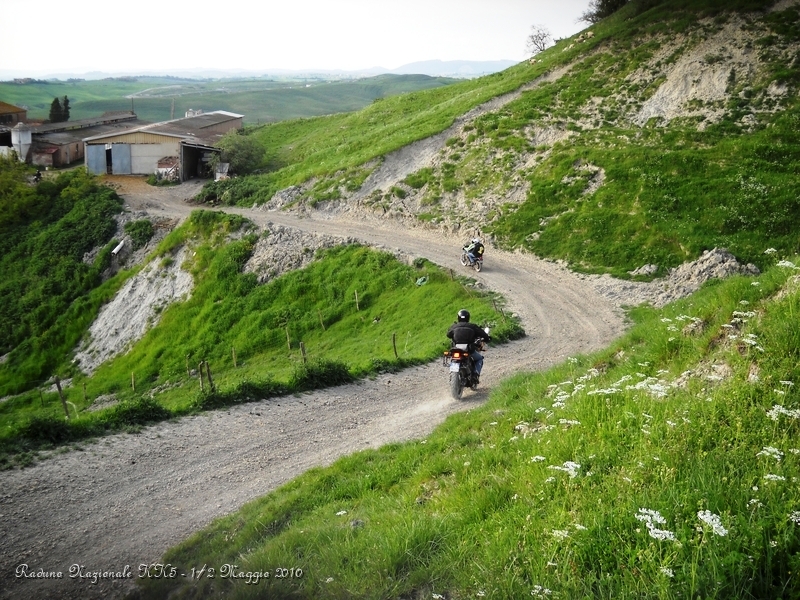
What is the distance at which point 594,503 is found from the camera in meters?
7.27

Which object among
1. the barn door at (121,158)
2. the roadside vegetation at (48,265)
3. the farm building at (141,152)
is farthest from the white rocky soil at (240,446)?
the barn door at (121,158)

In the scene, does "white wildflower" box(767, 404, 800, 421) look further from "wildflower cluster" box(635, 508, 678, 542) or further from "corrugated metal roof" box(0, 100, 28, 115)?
"corrugated metal roof" box(0, 100, 28, 115)

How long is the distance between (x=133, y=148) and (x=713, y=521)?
78.8m

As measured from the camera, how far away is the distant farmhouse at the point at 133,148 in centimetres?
7200

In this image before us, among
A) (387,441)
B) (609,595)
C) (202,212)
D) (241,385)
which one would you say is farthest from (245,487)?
(202,212)

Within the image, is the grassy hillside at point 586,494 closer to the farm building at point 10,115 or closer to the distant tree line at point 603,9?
the distant tree line at point 603,9

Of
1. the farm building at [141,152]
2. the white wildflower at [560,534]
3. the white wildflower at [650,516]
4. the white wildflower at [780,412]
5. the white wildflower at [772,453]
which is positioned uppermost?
the farm building at [141,152]

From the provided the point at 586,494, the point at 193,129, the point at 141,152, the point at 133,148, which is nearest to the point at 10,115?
the point at 193,129

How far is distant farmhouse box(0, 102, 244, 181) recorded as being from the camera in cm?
7200

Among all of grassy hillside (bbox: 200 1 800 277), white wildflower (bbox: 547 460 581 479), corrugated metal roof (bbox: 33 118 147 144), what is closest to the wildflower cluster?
white wildflower (bbox: 547 460 581 479)

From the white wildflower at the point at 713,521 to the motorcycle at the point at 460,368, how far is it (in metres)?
11.8

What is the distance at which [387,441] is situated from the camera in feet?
51.6

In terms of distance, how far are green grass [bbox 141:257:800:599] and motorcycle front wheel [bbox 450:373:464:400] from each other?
562cm

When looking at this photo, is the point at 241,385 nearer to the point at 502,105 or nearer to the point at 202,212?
the point at 202,212
